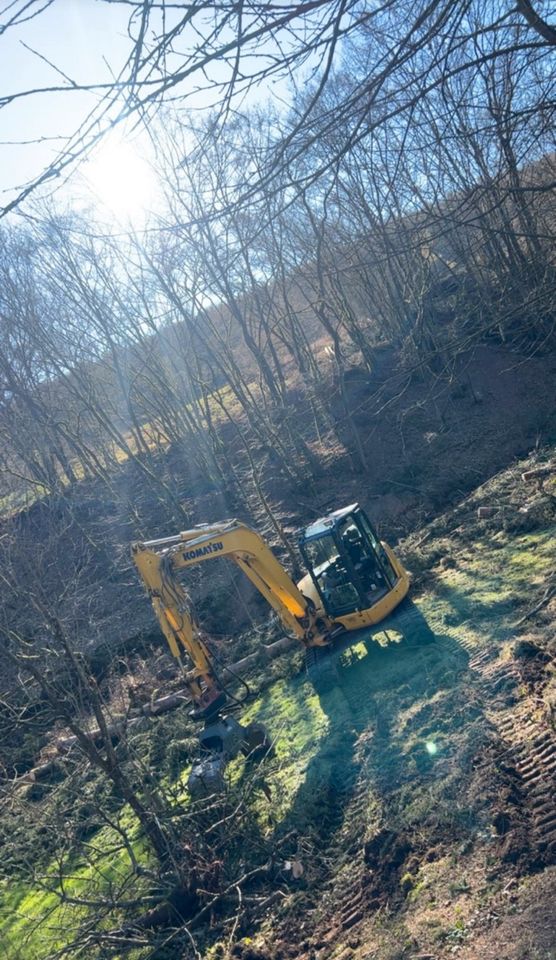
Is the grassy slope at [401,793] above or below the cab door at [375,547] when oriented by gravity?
below

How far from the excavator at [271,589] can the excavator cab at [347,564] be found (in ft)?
0.05

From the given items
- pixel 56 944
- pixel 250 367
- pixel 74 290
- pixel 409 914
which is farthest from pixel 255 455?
pixel 409 914

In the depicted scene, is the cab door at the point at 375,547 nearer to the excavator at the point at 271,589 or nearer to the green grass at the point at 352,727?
the excavator at the point at 271,589

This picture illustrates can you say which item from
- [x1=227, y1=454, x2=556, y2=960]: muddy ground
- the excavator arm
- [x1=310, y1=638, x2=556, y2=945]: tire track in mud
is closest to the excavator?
the excavator arm

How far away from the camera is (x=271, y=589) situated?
425 inches

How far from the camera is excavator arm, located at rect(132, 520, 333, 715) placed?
1002 cm

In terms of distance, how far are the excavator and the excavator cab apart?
1 cm

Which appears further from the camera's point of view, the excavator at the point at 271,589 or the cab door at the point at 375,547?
the cab door at the point at 375,547

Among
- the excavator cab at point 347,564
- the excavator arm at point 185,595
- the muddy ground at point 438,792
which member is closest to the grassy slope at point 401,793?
the muddy ground at point 438,792

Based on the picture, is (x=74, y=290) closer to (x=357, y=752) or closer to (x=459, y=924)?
(x=357, y=752)

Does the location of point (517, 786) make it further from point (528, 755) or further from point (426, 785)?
point (426, 785)

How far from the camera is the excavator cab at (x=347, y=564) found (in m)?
10.7

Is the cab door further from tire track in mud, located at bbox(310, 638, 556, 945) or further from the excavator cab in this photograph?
tire track in mud, located at bbox(310, 638, 556, 945)

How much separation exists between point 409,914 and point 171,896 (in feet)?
8.99
